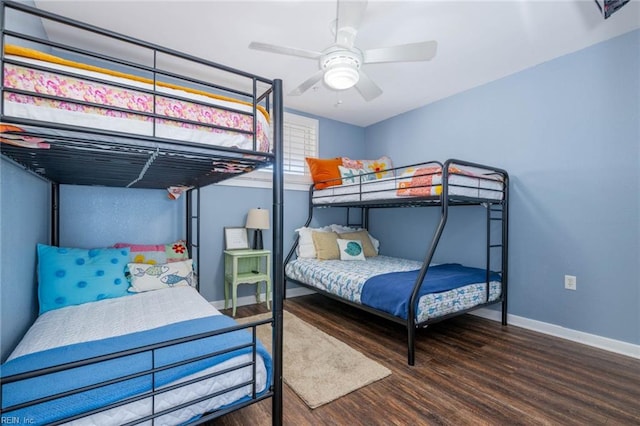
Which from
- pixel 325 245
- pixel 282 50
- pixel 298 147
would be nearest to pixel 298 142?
pixel 298 147

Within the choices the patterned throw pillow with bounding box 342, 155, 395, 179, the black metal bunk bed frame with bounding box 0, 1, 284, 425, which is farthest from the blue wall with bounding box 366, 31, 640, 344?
the black metal bunk bed frame with bounding box 0, 1, 284, 425

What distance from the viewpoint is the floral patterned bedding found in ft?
7.30

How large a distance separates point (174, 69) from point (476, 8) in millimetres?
2539

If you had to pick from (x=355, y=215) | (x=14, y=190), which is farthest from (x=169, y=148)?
(x=355, y=215)

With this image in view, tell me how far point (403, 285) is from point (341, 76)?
62.9 inches

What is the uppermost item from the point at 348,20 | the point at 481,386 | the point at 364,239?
the point at 348,20

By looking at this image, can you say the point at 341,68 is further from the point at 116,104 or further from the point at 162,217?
the point at 162,217

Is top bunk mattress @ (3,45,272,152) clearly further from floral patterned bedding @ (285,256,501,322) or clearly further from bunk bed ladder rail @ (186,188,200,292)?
bunk bed ladder rail @ (186,188,200,292)

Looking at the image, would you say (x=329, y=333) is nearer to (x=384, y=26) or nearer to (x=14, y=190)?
(x=14, y=190)

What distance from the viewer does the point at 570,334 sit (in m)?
2.42

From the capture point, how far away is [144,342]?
1.32 metres

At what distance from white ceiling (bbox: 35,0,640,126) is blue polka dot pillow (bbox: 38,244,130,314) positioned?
167 cm

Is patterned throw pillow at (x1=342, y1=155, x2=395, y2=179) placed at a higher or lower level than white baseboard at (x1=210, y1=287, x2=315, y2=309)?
higher

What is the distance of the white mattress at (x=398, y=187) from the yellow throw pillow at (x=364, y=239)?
54 centimetres
